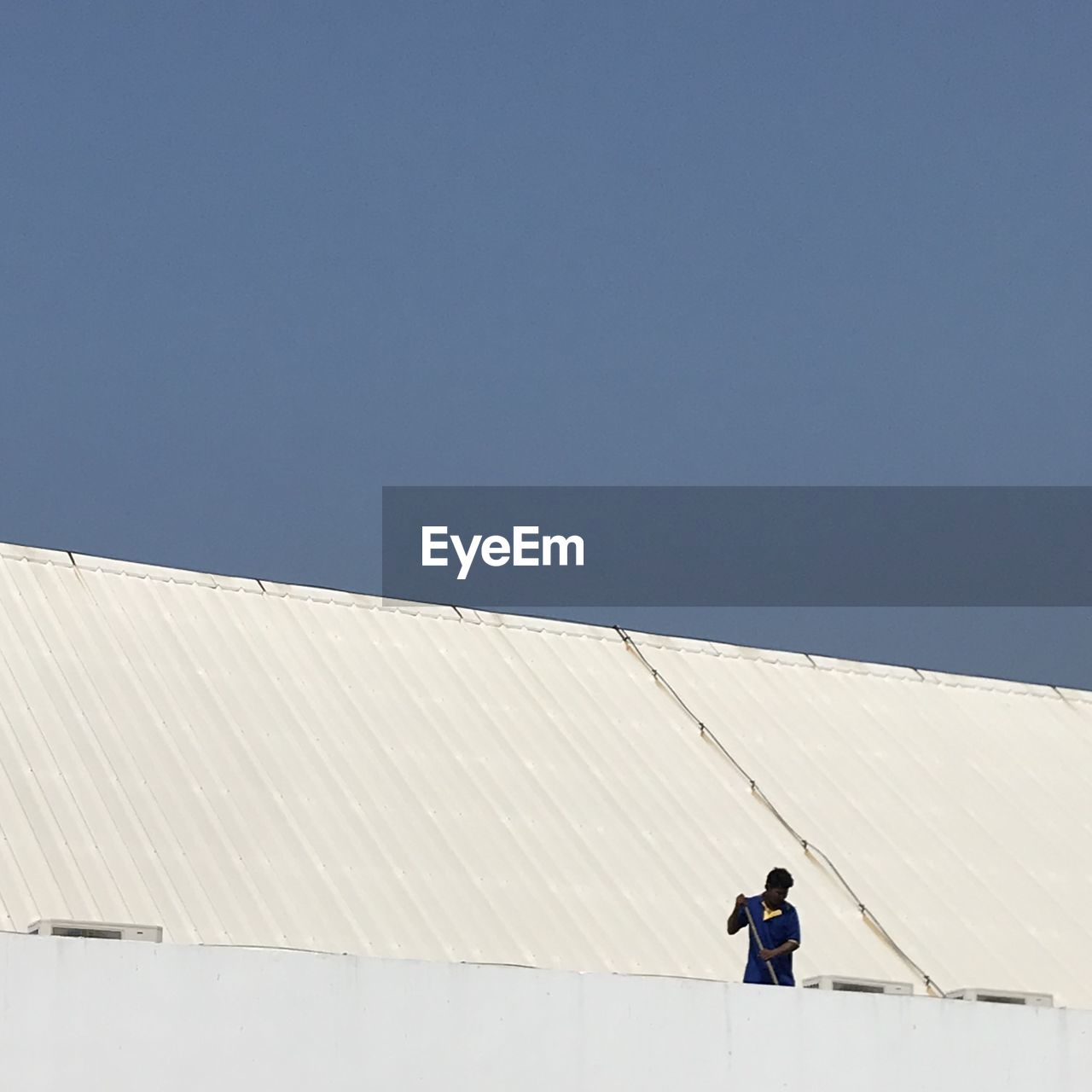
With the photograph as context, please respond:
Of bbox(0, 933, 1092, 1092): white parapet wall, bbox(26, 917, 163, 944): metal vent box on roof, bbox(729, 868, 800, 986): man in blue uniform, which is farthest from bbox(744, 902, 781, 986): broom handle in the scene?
bbox(26, 917, 163, 944): metal vent box on roof

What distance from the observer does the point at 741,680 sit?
2167cm

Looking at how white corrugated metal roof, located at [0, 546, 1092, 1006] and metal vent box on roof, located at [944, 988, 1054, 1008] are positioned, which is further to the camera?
white corrugated metal roof, located at [0, 546, 1092, 1006]

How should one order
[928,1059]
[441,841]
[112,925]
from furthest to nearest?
[441,841], [928,1059], [112,925]

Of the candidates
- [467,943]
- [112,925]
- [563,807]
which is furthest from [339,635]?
[112,925]

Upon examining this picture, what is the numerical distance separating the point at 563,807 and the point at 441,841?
1480 mm

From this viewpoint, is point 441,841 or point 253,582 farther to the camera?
point 253,582

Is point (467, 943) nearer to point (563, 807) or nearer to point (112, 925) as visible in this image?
point (563, 807)

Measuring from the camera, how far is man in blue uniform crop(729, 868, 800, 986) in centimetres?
1357

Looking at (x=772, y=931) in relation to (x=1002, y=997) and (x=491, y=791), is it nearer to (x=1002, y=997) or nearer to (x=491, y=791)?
(x=1002, y=997)

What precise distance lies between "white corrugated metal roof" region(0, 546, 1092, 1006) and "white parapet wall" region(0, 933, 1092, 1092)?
3111mm

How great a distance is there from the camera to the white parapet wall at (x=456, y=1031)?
10.5 metres

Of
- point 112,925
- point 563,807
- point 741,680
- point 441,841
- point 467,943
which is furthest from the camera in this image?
point 741,680

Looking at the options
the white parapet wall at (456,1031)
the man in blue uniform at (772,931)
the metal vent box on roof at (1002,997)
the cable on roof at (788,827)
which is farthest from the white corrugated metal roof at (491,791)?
the white parapet wall at (456,1031)

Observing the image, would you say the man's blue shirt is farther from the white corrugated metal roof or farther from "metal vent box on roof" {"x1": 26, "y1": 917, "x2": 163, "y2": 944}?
"metal vent box on roof" {"x1": 26, "y1": 917, "x2": 163, "y2": 944}
